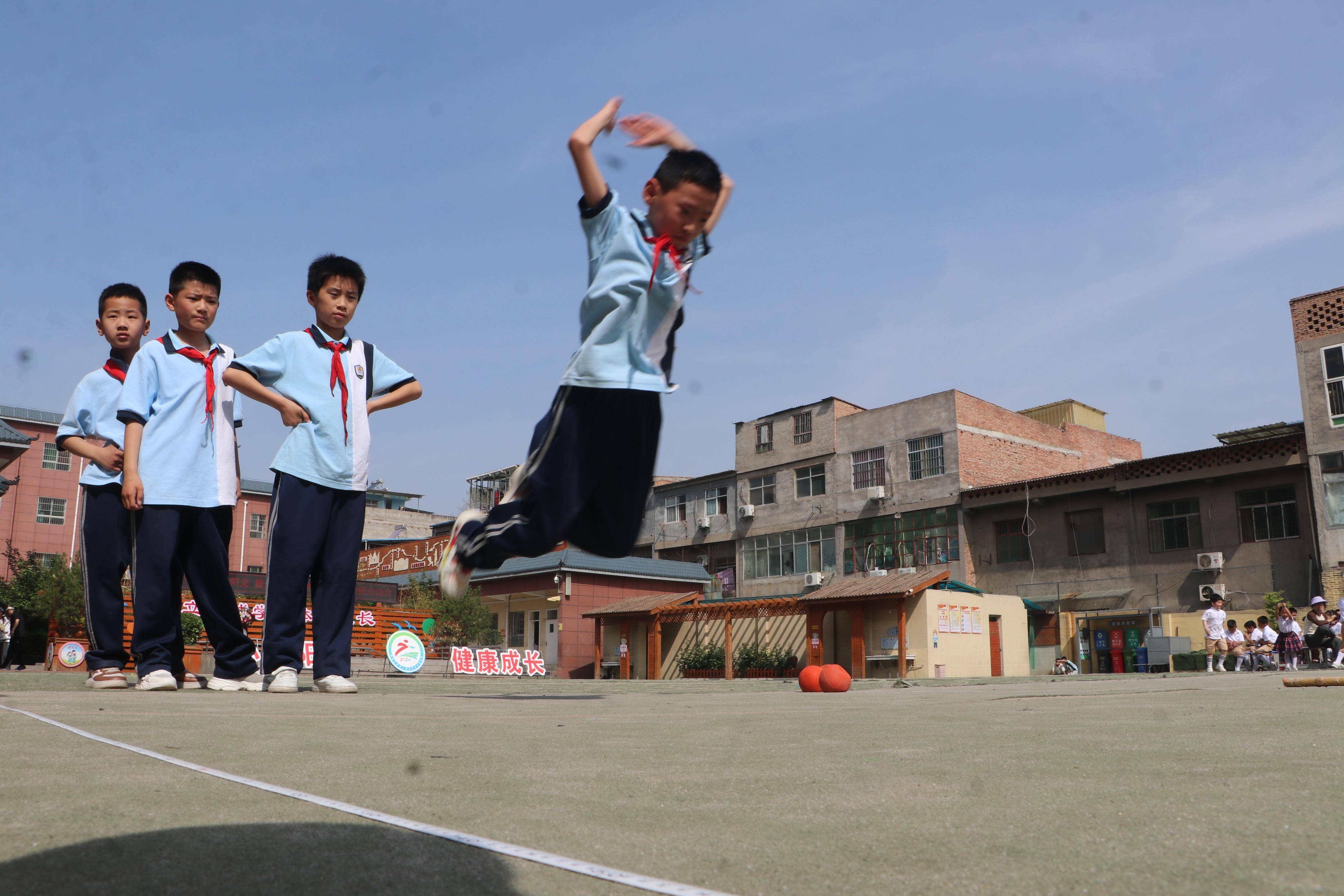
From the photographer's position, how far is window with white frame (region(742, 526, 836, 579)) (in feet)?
143

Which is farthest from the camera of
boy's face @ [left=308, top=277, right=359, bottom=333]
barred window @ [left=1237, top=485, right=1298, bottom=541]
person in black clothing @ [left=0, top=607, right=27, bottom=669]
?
barred window @ [left=1237, top=485, right=1298, bottom=541]

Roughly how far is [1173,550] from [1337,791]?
113ft

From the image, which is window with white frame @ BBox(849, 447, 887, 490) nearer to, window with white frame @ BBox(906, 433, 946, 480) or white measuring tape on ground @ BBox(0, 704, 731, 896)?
window with white frame @ BBox(906, 433, 946, 480)

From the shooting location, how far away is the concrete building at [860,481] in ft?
131

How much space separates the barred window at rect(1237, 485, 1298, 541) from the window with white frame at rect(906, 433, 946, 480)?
35.5 ft

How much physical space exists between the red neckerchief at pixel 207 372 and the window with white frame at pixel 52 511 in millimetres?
55575

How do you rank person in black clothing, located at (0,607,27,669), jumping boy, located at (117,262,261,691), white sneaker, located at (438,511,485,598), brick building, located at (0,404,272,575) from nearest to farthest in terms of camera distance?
1. white sneaker, located at (438,511,485,598)
2. jumping boy, located at (117,262,261,691)
3. person in black clothing, located at (0,607,27,669)
4. brick building, located at (0,404,272,575)

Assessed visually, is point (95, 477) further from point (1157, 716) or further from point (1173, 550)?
point (1173, 550)

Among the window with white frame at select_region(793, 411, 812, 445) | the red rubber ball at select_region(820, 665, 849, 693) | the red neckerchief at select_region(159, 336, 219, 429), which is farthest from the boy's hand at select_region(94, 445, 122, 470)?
the window with white frame at select_region(793, 411, 812, 445)

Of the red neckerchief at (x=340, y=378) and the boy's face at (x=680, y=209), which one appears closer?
the boy's face at (x=680, y=209)

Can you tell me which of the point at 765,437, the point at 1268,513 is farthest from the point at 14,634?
the point at 765,437

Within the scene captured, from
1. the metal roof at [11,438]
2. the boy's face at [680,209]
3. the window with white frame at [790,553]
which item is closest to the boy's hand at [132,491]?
the boy's face at [680,209]

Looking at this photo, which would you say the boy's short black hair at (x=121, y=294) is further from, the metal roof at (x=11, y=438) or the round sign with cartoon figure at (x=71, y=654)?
the metal roof at (x=11, y=438)

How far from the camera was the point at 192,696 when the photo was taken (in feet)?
17.5
